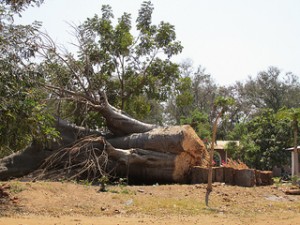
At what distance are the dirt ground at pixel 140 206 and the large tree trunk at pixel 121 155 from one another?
216 centimetres

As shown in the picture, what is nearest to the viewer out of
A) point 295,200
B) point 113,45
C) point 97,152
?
point 295,200

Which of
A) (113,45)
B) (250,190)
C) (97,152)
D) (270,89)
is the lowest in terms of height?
(250,190)

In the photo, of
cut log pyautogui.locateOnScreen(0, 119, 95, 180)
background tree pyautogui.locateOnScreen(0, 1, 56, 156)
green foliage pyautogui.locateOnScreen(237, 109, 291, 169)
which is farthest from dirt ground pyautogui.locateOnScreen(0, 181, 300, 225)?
green foliage pyautogui.locateOnScreen(237, 109, 291, 169)

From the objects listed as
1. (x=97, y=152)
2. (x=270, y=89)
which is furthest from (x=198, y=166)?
(x=270, y=89)

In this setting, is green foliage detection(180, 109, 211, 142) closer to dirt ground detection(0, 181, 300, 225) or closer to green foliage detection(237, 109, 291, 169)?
green foliage detection(237, 109, 291, 169)

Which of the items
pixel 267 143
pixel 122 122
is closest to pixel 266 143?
pixel 267 143

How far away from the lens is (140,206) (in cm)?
1112

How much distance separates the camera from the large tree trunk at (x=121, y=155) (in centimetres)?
1545

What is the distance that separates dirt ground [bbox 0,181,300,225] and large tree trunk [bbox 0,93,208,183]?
2160 millimetres

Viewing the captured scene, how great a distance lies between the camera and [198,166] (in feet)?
54.1

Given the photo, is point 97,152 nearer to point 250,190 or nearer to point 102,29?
point 250,190

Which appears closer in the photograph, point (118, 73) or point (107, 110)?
point (107, 110)

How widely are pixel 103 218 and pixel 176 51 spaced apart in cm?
1307

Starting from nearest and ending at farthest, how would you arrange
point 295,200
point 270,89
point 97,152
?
point 295,200 → point 97,152 → point 270,89
